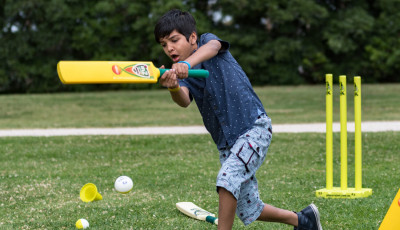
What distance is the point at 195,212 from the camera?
4988 mm

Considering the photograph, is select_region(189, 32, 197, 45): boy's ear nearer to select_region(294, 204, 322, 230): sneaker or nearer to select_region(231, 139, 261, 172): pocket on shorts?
select_region(231, 139, 261, 172): pocket on shorts

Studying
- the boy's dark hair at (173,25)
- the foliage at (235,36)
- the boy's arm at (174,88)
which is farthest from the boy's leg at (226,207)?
the foliage at (235,36)

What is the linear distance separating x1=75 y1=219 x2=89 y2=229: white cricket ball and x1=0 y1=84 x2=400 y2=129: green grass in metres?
7.96

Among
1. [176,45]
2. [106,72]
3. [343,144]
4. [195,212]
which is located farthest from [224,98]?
[343,144]

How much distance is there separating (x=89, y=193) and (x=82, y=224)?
0.74 m

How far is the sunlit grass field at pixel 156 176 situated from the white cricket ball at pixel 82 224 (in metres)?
0.08

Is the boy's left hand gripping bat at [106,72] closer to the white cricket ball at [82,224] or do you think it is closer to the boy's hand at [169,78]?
the boy's hand at [169,78]

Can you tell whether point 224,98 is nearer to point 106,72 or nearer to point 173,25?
point 173,25

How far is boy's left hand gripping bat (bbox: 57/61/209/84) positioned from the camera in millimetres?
2984

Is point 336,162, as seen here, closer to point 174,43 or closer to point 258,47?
point 174,43

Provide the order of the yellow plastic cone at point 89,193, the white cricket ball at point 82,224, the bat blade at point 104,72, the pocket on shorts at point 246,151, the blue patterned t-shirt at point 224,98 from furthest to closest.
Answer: the yellow plastic cone at point 89,193
the white cricket ball at point 82,224
the blue patterned t-shirt at point 224,98
the pocket on shorts at point 246,151
the bat blade at point 104,72

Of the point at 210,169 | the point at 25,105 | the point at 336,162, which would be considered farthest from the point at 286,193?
the point at 25,105

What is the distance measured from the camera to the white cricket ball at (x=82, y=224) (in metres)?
4.73

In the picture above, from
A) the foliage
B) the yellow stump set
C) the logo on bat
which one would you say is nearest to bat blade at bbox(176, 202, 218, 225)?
the yellow stump set
